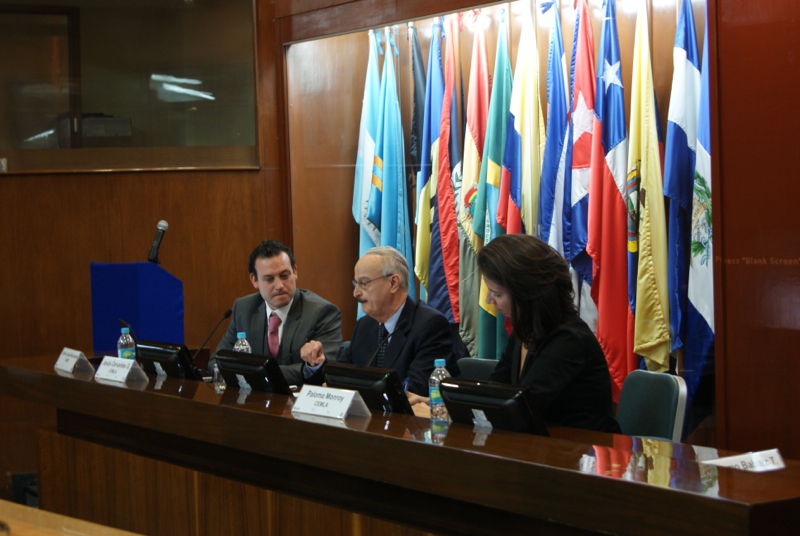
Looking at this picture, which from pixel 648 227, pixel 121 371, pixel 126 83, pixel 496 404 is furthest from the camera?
pixel 126 83

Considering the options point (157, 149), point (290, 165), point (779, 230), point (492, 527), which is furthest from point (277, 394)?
point (157, 149)

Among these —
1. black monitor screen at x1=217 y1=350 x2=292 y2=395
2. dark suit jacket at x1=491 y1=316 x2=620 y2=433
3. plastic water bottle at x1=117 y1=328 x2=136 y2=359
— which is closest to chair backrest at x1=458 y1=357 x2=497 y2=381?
dark suit jacket at x1=491 y1=316 x2=620 y2=433

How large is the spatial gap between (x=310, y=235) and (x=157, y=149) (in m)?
1.06

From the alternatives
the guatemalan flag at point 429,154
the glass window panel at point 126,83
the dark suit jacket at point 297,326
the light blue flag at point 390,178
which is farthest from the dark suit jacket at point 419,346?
the glass window panel at point 126,83

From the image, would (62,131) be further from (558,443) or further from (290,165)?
(558,443)

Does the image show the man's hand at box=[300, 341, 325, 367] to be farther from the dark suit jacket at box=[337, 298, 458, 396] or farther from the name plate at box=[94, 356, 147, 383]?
the name plate at box=[94, 356, 147, 383]

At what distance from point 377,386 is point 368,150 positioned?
8.88ft

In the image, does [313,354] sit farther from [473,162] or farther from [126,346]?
[473,162]

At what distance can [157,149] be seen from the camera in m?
4.86

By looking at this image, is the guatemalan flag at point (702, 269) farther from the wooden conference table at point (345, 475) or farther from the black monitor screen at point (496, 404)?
the black monitor screen at point (496, 404)

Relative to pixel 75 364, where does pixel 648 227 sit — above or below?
above

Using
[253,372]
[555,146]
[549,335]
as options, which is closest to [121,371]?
[253,372]

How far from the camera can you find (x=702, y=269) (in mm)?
3400

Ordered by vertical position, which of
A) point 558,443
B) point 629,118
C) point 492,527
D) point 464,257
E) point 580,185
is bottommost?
point 492,527
